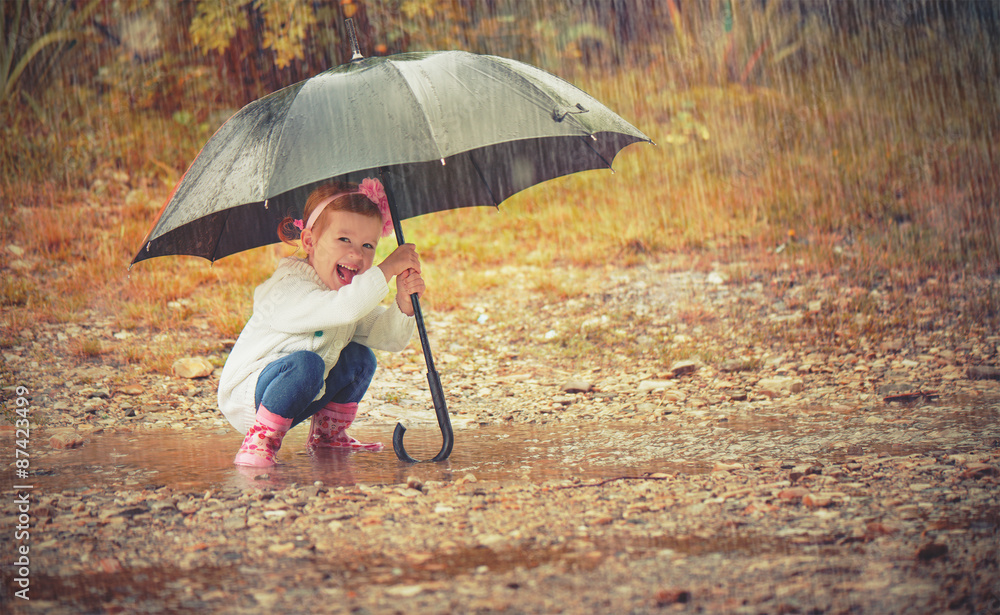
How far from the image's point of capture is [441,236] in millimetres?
7625

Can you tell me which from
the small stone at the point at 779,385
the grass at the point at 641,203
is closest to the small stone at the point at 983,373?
the small stone at the point at 779,385

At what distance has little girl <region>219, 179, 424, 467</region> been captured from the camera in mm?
2918

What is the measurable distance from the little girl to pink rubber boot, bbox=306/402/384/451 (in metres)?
0.13

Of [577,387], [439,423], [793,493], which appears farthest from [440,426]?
[577,387]

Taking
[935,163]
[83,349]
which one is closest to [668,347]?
[83,349]

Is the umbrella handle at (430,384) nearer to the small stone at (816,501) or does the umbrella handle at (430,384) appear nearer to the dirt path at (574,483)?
the dirt path at (574,483)

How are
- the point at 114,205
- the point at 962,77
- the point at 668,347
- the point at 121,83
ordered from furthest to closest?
the point at 962,77 < the point at 121,83 < the point at 114,205 < the point at 668,347

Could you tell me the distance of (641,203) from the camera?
7949 mm

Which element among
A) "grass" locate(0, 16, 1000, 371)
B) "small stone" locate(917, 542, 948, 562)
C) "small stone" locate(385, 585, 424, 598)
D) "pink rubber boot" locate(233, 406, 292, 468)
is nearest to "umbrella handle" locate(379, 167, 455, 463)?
"pink rubber boot" locate(233, 406, 292, 468)

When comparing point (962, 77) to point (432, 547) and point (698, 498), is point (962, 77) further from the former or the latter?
point (432, 547)

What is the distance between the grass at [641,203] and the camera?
6.21 meters

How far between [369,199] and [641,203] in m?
5.18

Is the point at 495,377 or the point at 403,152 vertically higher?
the point at 403,152

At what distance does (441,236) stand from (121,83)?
412 cm
